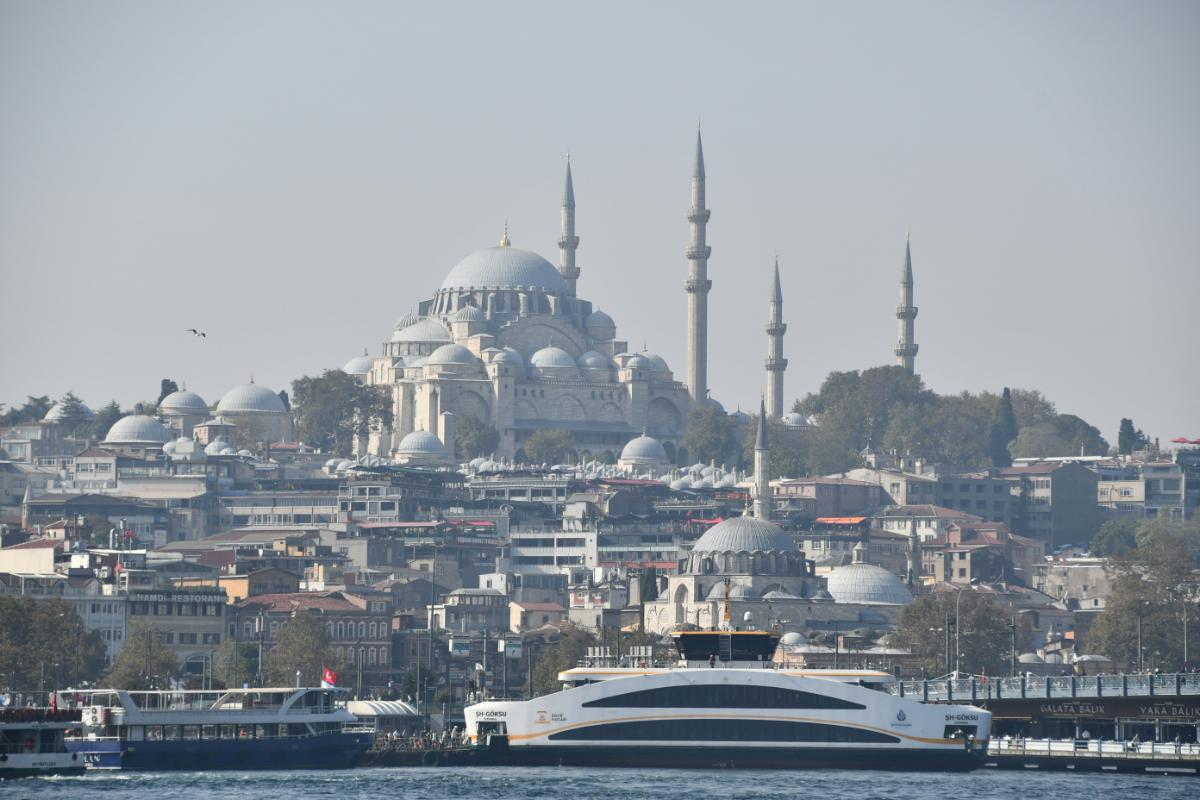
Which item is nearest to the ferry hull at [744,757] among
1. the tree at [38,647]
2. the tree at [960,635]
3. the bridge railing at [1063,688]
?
the bridge railing at [1063,688]

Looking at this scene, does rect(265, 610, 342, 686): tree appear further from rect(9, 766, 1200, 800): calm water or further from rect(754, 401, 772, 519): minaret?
rect(754, 401, 772, 519): minaret

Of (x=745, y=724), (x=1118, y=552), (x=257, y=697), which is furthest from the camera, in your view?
(x=1118, y=552)

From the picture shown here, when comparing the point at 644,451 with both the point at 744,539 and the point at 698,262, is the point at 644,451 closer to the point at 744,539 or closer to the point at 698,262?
the point at 698,262

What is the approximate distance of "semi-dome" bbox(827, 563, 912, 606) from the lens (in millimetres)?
143250

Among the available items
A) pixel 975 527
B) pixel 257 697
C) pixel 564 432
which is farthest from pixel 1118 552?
pixel 257 697

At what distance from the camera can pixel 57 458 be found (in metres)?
191

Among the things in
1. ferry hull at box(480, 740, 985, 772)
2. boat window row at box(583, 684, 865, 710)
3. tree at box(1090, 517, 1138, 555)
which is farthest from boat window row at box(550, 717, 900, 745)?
tree at box(1090, 517, 1138, 555)

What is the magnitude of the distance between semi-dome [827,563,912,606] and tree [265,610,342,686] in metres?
29.6

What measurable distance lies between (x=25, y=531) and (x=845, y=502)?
47.1m

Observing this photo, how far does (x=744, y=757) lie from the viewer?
84938 mm

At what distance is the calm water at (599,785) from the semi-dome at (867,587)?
55.4 meters

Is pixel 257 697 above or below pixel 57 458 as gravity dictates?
below

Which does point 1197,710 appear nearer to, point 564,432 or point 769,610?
point 769,610

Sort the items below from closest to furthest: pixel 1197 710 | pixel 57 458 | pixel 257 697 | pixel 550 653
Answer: pixel 1197 710 → pixel 257 697 → pixel 550 653 → pixel 57 458
